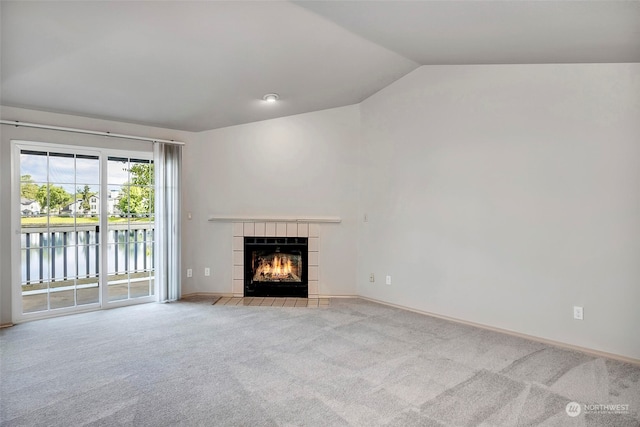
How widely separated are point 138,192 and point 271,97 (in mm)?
2220

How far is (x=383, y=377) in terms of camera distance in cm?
256

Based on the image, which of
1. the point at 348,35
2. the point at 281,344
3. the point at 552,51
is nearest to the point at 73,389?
the point at 281,344

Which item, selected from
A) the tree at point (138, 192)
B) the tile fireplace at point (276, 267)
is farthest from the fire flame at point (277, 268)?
the tree at point (138, 192)

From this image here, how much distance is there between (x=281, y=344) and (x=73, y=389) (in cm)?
159

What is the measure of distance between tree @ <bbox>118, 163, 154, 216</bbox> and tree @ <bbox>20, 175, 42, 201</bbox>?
33.9 inches

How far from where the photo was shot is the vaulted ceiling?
2340 millimetres

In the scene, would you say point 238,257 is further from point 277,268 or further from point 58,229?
point 58,229

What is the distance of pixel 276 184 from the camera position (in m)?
4.96

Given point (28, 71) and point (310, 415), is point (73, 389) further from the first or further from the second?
point (28, 71)

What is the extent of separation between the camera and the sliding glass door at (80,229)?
378cm

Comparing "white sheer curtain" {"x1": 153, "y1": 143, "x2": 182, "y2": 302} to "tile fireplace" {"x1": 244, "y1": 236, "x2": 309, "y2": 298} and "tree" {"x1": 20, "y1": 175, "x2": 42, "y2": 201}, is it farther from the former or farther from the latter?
"tree" {"x1": 20, "y1": 175, "x2": 42, "y2": 201}
